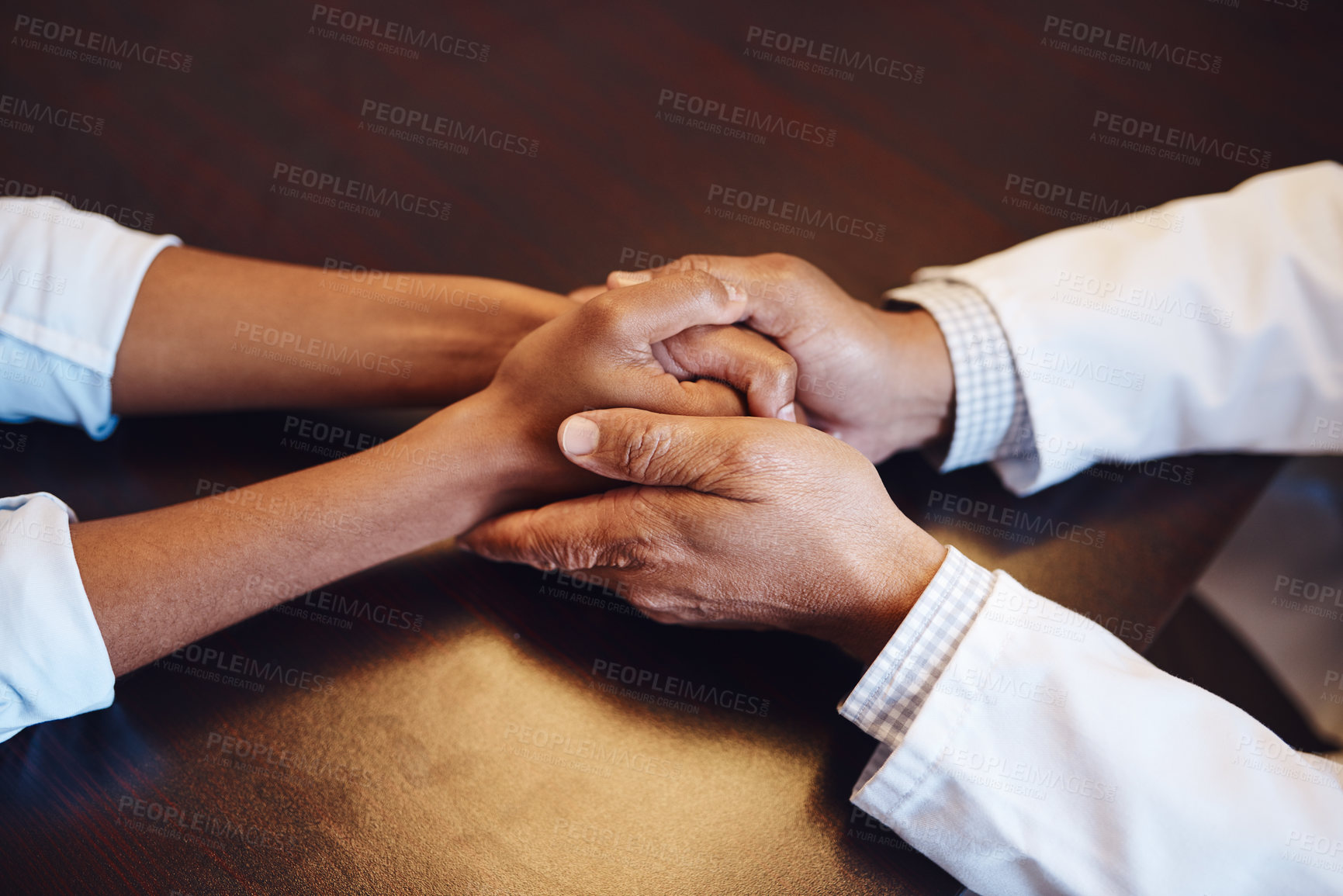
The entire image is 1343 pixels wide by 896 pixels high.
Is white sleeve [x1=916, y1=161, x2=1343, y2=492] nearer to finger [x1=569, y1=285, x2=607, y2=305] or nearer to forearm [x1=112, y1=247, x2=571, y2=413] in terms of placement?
finger [x1=569, y1=285, x2=607, y2=305]

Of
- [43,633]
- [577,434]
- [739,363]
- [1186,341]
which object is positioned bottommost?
[43,633]

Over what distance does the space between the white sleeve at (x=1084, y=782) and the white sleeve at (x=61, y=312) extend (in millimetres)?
880

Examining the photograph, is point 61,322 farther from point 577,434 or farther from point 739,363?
point 739,363

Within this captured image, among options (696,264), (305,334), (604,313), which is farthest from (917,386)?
(305,334)

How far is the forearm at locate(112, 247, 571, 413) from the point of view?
980 mm

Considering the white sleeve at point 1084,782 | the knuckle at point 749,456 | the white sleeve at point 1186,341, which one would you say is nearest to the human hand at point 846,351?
the white sleeve at point 1186,341

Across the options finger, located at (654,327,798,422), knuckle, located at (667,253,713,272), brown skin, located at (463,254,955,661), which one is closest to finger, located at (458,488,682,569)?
brown skin, located at (463,254,955,661)

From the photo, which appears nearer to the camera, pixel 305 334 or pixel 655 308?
pixel 655 308

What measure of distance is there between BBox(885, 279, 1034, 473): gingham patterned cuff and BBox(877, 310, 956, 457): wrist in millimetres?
16

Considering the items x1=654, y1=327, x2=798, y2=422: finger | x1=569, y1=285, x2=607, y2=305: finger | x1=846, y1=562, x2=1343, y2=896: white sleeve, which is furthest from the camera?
x1=569, y1=285, x2=607, y2=305: finger

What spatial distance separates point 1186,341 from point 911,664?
601 millimetres

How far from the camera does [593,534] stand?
2.91 feet

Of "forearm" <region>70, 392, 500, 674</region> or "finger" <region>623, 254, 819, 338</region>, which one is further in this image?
"finger" <region>623, 254, 819, 338</region>

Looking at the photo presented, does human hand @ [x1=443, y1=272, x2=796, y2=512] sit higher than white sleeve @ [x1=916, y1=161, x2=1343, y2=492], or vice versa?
white sleeve @ [x1=916, y1=161, x2=1343, y2=492]
